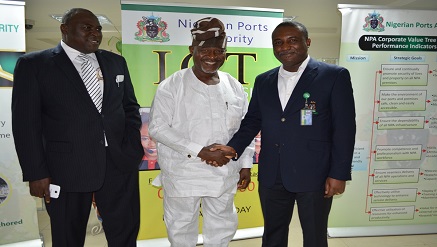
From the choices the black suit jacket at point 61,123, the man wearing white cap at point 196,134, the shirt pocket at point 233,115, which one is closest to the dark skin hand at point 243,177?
the man wearing white cap at point 196,134

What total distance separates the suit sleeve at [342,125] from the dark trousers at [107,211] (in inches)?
47.2

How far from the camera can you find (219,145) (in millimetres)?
1891

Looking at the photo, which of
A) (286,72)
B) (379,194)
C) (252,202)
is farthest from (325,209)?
(379,194)

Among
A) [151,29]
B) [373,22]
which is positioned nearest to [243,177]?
[151,29]

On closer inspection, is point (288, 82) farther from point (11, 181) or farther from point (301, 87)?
point (11, 181)

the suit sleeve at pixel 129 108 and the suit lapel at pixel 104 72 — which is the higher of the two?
the suit lapel at pixel 104 72

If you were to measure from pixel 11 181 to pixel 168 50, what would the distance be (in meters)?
1.82

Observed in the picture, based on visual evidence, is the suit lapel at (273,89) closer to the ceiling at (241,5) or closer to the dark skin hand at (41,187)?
the dark skin hand at (41,187)

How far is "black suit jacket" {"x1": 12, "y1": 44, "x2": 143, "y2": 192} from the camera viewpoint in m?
1.74

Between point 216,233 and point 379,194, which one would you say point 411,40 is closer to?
point 379,194

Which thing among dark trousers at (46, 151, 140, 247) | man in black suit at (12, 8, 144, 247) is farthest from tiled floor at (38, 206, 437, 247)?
man in black suit at (12, 8, 144, 247)

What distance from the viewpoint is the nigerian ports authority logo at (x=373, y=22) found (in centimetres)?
309

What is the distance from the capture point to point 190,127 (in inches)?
76.0

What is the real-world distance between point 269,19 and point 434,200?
2.46 m
